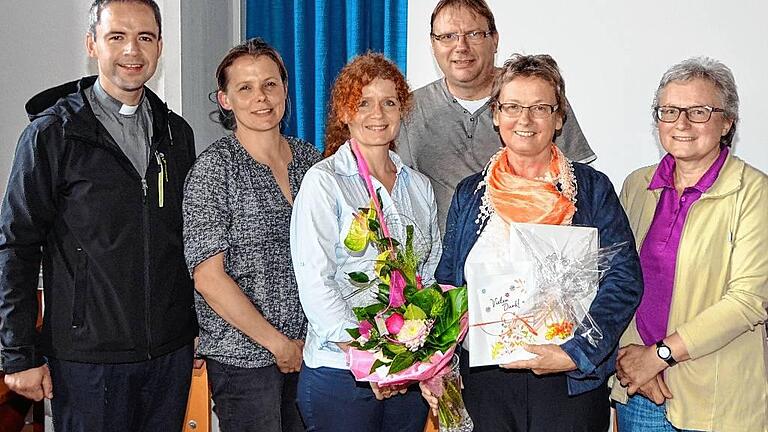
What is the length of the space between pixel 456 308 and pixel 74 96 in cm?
124

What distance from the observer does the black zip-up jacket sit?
7.50ft

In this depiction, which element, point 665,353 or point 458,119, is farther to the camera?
point 458,119

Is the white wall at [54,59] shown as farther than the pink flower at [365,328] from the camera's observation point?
Yes

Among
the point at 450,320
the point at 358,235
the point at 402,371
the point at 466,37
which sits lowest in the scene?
the point at 402,371

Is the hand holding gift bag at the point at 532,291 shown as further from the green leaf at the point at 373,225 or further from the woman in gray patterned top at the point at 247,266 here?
the woman in gray patterned top at the point at 247,266

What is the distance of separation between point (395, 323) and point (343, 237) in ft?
1.05

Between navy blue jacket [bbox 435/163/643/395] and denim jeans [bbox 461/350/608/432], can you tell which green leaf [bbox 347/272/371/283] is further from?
denim jeans [bbox 461/350/608/432]

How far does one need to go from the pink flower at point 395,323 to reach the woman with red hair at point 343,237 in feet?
0.60

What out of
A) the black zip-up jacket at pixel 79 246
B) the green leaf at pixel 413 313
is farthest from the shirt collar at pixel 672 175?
the black zip-up jacket at pixel 79 246

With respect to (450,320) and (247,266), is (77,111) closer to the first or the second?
(247,266)

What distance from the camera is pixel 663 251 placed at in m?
2.28

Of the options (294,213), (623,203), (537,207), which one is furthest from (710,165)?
(294,213)

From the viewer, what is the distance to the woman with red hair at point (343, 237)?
2242 millimetres

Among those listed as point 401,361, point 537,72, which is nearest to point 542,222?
point 537,72
